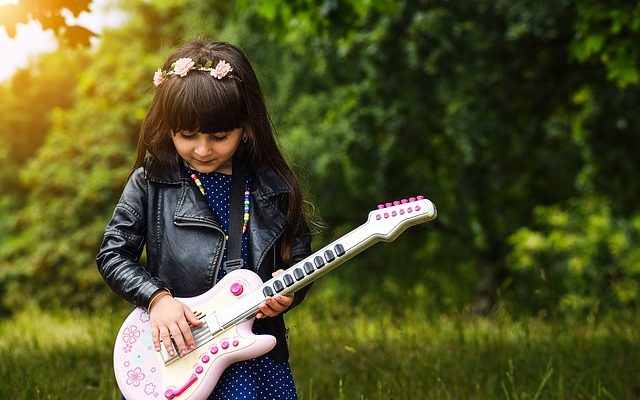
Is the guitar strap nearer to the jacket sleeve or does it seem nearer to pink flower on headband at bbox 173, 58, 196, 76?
the jacket sleeve

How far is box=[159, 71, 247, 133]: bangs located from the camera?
2.71 meters

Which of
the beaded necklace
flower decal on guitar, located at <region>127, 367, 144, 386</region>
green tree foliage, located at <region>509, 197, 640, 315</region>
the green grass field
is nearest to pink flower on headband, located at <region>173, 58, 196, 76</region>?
the beaded necklace

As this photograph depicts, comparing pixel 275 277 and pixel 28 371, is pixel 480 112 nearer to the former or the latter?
pixel 28 371

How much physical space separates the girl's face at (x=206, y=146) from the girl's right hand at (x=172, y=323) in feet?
1.42

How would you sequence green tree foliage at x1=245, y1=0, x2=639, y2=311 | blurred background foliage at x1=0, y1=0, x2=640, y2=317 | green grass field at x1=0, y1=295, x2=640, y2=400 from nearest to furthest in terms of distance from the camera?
1. green grass field at x1=0, y1=295, x2=640, y2=400
2. blurred background foliage at x1=0, y1=0, x2=640, y2=317
3. green tree foliage at x1=245, y1=0, x2=639, y2=311

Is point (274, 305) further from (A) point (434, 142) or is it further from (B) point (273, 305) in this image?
(A) point (434, 142)

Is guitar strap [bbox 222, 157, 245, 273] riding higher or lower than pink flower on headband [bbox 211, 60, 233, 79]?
lower

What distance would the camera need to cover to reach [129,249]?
2.80m

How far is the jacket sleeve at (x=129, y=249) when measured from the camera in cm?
270

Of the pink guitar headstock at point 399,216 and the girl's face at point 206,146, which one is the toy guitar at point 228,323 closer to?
the pink guitar headstock at point 399,216

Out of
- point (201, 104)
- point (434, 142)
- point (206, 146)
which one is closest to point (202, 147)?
point (206, 146)

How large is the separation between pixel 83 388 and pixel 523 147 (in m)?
8.68

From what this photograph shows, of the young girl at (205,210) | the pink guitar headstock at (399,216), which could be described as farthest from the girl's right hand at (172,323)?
the pink guitar headstock at (399,216)

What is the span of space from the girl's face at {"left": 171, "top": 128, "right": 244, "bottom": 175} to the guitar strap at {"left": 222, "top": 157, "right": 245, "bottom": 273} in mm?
87
